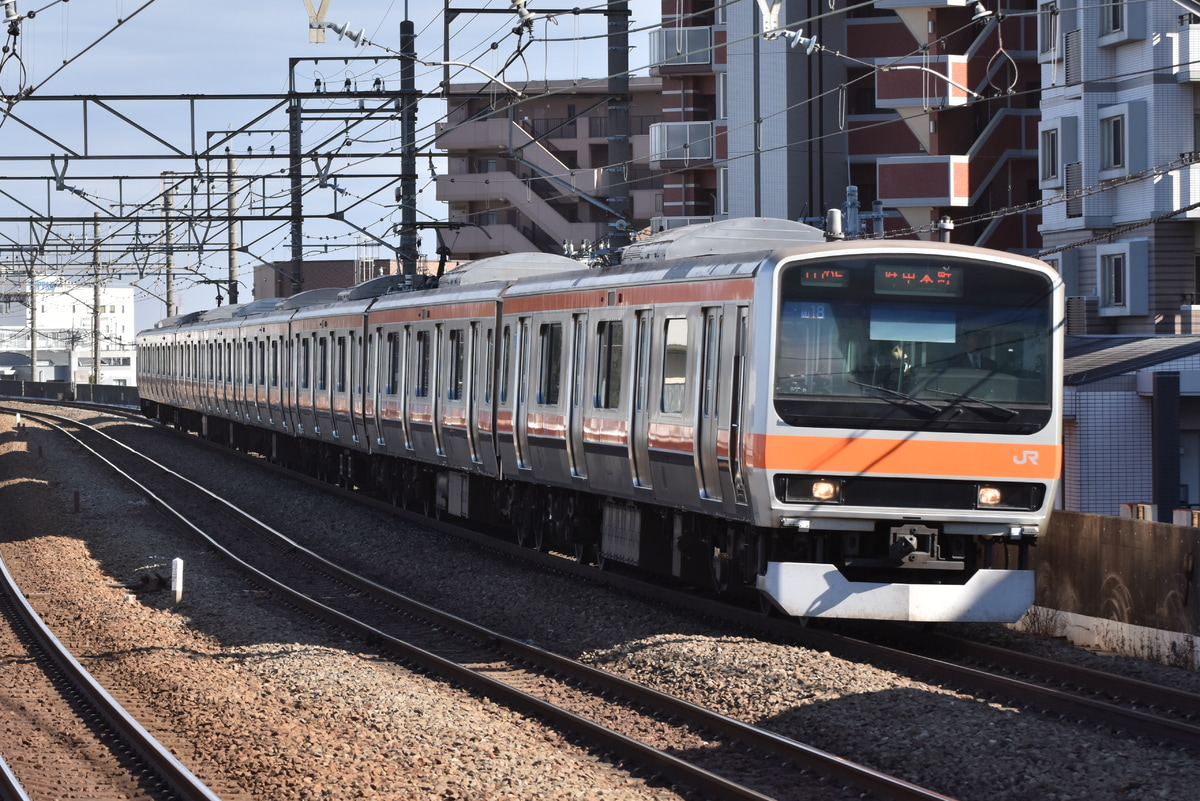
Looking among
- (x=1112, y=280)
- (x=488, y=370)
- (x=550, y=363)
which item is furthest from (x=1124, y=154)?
(x=550, y=363)

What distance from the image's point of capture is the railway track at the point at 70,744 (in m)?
8.44

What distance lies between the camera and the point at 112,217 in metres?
36.8

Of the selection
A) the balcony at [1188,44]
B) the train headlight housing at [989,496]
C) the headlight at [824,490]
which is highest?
the balcony at [1188,44]

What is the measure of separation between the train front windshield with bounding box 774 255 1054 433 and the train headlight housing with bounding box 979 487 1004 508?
1.34 ft

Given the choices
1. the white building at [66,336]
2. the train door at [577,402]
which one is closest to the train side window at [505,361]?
the train door at [577,402]

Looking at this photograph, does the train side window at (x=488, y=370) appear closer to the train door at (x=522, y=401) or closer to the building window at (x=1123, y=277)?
the train door at (x=522, y=401)

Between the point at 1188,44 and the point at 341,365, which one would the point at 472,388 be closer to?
the point at 341,365

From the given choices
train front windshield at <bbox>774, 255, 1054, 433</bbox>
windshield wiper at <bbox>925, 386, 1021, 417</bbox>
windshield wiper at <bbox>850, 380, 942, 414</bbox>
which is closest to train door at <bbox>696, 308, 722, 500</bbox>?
train front windshield at <bbox>774, 255, 1054, 433</bbox>

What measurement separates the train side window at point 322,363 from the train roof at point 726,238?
40.2 ft

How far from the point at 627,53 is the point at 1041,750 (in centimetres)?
1081

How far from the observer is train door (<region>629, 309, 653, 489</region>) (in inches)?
533

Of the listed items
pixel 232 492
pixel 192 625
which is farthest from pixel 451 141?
pixel 192 625

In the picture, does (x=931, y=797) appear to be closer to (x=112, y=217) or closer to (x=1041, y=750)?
(x=1041, y=750)

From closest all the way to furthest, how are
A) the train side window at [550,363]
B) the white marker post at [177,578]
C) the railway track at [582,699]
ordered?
the railway track at [582,699]
the white marker post at [177,578]
the train side window at [550,363]
